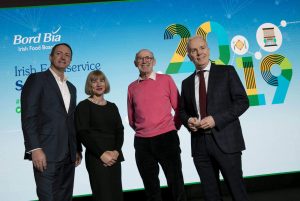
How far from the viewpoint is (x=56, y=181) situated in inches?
93.3

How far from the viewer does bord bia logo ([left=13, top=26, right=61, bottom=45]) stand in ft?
12.8

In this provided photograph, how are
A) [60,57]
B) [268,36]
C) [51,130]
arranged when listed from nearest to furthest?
[51,130]
[60,57]
[268,36]

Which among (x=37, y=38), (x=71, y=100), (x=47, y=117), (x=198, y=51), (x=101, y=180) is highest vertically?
(x=37, y=38)

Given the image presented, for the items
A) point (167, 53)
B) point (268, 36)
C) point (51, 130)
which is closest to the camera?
point (51, 130)

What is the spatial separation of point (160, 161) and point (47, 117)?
0.95m

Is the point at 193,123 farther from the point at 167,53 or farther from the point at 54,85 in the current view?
the point at 167,53

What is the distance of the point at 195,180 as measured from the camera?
3.96m

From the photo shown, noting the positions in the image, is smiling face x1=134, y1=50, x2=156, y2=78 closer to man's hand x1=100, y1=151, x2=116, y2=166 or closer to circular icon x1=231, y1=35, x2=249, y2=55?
man's hand x1=100, y1=151, x2=116, y2=166

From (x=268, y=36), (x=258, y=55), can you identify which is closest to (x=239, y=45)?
(x=258, y=55)

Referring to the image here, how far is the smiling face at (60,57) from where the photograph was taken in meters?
2.48

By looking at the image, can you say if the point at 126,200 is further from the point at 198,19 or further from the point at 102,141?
the point at 198,19

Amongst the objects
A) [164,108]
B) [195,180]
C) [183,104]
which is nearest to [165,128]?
[164,108]

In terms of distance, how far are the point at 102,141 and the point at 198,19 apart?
223cm

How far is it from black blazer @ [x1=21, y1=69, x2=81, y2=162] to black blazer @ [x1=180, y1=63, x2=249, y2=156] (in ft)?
2.89
